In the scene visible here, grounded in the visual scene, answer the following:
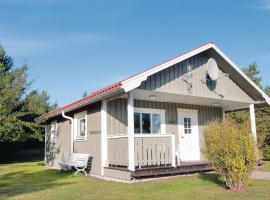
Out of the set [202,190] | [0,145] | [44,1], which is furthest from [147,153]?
[0,145]

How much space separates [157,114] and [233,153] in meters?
6.03

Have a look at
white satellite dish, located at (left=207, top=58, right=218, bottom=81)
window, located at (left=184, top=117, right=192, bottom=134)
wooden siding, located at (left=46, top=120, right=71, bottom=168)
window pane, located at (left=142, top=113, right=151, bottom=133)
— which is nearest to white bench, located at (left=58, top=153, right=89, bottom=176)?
window pane, located at (left=142, top=113, right=151, bottom=133)

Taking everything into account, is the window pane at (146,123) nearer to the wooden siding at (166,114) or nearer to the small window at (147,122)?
the small window at (147,122)

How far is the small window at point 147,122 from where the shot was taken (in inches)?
489

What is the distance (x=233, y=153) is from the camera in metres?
7.39

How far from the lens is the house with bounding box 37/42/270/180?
10039 millimetres

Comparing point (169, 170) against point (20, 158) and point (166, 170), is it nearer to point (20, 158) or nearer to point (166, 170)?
point (166, 170)

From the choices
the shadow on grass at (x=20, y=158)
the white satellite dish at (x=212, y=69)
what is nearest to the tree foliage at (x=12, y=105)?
the shadow on grass at (x=20, y=158)

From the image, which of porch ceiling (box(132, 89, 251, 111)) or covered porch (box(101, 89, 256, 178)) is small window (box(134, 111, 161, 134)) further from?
covered porch (box(101, 89, 256, 178))

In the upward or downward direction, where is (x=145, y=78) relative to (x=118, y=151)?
upward

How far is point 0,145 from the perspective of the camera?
25.6m

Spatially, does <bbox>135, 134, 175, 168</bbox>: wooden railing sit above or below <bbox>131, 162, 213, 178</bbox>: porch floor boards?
above

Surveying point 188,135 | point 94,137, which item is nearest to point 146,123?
point 94,137

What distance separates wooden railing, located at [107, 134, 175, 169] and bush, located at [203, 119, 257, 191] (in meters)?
2.77
